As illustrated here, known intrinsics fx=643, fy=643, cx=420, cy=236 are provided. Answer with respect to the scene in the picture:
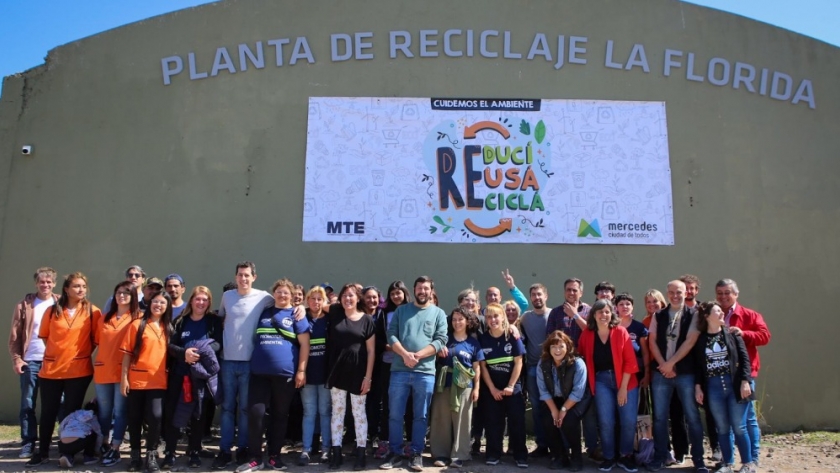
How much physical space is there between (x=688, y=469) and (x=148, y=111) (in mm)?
7417

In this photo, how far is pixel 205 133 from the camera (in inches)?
324

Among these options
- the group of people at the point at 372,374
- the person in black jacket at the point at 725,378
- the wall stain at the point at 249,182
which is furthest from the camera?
the wall stain at the point at 249,182

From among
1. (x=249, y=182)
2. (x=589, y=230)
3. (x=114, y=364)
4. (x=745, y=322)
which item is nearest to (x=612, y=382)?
(x=745, y=322)

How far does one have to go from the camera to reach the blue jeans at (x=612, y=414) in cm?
579

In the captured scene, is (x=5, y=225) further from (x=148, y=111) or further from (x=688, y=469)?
(x=688, y=469)

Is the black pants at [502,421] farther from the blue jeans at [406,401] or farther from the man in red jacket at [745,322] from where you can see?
the man in red jacket at [745,322]

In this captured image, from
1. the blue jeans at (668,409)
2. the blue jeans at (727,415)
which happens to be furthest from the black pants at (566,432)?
the blue jeans at (727,415)

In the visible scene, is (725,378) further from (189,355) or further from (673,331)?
(189,355)

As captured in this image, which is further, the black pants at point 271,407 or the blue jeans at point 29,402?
the blue jeans at point 29,402

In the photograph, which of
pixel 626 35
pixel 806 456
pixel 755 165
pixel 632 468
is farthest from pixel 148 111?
pixel 806 456

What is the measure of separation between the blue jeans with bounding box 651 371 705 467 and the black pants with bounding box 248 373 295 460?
3.33 meters

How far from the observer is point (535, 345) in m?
6.38

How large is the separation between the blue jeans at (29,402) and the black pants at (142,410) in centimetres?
116

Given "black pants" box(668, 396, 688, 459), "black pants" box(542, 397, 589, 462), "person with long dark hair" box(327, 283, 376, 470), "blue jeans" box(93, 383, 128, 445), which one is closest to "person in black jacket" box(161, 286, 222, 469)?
"blue jeans" box(93, 383, 128, 445)
